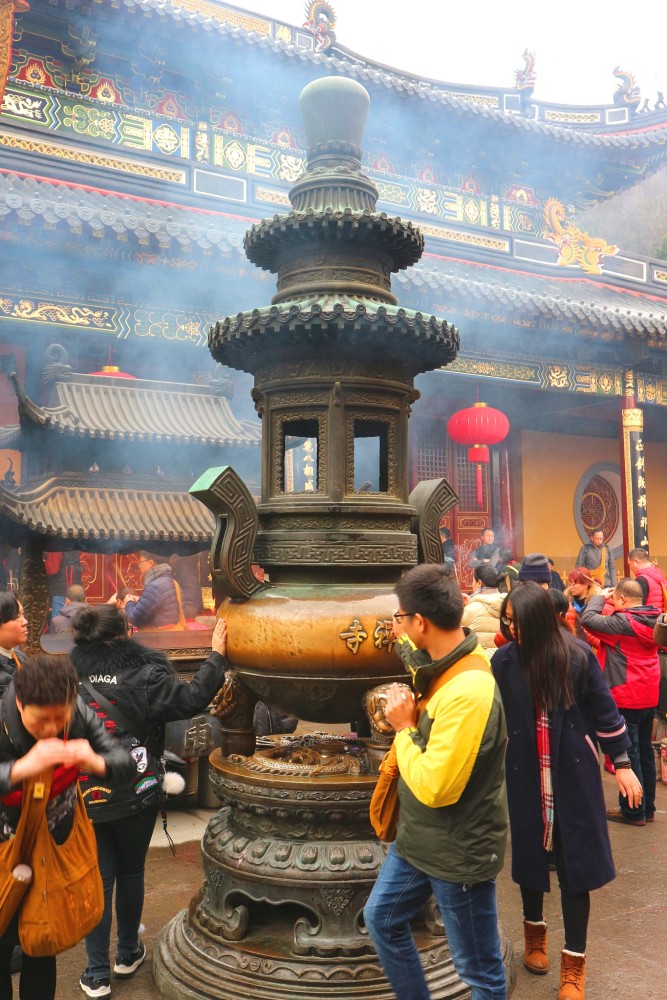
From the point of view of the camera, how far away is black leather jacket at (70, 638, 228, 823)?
286 cm

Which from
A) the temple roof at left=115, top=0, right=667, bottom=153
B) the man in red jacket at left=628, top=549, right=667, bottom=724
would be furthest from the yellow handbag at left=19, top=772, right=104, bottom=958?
the temple roof at left=115, top=0, right=667, bottom=153

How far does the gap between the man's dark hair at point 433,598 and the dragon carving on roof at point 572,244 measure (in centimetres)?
1182

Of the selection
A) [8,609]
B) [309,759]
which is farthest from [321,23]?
[309,759]

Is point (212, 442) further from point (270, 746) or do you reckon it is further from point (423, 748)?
point (423, 748)

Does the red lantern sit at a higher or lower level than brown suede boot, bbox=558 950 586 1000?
higher

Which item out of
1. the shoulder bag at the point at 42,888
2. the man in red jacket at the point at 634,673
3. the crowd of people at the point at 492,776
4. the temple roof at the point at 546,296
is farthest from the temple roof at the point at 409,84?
the shoulder bag at the point at 42,888

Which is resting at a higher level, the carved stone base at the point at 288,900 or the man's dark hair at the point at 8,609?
the man's dark hair at the point at 8,609

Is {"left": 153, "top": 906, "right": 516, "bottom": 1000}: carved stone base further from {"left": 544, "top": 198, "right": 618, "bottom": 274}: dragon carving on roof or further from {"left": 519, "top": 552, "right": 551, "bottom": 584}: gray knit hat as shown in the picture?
{"left": 544, "top": 198, "right": 618, "bottom": 274}: dragon carving on roof

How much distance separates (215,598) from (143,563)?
318cm

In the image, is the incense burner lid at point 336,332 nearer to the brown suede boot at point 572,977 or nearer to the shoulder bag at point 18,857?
the shoulder bag at point 18,857

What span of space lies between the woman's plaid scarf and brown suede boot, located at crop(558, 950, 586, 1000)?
0.37m

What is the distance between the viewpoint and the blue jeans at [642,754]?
501cm

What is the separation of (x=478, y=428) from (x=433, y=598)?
838 centimetres

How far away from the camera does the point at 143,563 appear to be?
231 inches
